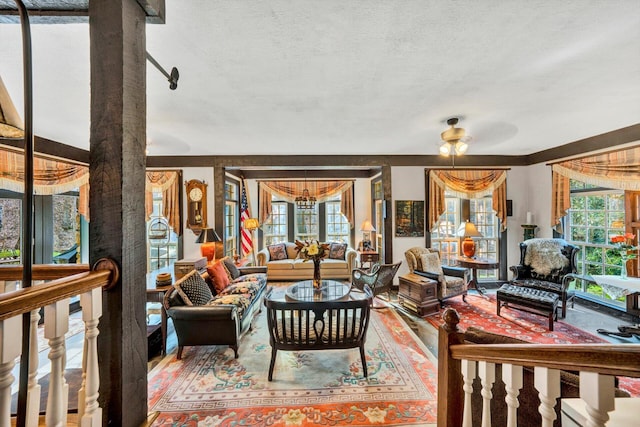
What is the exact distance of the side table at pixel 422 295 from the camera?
3859 mm

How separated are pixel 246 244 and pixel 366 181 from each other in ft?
11.1

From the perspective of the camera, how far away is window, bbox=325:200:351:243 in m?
6.98

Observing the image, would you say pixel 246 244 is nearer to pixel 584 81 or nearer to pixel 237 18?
pixel 237 18

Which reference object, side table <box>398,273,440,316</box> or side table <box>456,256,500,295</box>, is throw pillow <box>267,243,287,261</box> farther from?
side table <box>456,256,500,295</box>

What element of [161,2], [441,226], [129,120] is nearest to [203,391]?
[129,120]

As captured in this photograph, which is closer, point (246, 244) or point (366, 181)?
point (246, 244)

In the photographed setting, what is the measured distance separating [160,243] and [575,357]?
233 inches

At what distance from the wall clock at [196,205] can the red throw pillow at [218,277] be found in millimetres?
1507

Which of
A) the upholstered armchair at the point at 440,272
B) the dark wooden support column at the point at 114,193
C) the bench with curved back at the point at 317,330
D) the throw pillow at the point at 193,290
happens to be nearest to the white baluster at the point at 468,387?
the bench with curved back at the point at 317,330

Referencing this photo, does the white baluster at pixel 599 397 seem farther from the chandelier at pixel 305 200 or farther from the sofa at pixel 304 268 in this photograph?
the chandelier at pixel 305 200

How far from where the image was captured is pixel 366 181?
6.75 metres

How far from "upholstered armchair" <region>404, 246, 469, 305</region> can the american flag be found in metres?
3.71

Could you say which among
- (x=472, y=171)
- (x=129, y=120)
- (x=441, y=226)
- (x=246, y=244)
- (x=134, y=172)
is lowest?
(x=246, y=244)

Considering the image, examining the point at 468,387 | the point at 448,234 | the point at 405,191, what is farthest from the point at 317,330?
the point at 448,234
